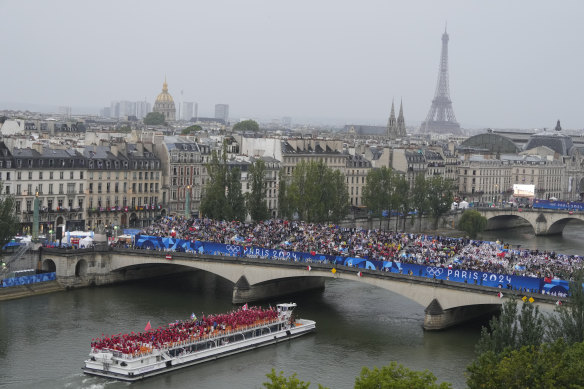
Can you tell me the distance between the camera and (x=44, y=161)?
8844cm

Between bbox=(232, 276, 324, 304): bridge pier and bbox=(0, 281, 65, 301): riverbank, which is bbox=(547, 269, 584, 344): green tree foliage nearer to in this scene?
bbox=(232, 276, 324, 304): bridge pier

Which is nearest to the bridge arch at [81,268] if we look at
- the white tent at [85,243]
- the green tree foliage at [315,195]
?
the white tent at [85,243]

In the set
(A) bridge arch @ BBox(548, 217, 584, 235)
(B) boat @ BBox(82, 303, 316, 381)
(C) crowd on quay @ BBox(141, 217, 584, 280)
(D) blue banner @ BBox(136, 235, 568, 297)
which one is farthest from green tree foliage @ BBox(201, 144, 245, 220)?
(A) bridge arch @ BBox(548, 217, 584, 235)

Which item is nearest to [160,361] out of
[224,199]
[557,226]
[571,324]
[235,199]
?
[571,324]

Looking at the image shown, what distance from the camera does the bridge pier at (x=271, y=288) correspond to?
67125 mm

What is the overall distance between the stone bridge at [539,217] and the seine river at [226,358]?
51121mm

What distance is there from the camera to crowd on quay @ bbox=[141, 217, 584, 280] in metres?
62.9

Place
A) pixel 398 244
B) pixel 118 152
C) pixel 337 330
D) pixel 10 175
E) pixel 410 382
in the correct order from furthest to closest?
pixel 118 152 → pixel 10 175 → pixel 398 244 → pixel 337 330 → pixel 410 382

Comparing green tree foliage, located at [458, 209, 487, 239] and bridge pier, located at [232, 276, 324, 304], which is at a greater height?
green tree foliage, located at [458, 209, 487, 239]

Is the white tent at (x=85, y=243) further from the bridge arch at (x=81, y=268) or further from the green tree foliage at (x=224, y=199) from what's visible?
the green tree foliage at (x=224, y=199)

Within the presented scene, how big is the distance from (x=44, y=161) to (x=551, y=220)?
61.6 metres

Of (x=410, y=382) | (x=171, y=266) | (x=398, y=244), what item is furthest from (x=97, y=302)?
(x=410, y=382)

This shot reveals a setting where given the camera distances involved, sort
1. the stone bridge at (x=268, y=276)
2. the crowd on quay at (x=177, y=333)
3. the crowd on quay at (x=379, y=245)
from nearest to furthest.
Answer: the crowd on quay at (x=177, y=333)
the stone bridge at (x=268, y=276)
the crowd on quay at (x=379, y=245)

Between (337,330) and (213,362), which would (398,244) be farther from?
(213,362)
